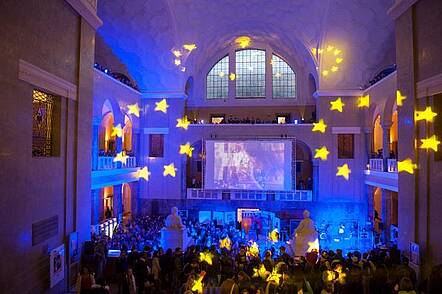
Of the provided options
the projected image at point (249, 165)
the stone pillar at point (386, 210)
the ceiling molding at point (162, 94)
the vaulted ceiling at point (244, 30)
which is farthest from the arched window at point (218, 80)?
the stone pillar at point (386, 210)

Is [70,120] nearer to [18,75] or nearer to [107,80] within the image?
[18,75]

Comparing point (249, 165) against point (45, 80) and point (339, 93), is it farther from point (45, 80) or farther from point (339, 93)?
point (45, 80)

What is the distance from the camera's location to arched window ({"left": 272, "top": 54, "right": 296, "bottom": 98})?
80.8 feet

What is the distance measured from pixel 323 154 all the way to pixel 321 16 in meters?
7.74

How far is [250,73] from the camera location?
24.9 metres

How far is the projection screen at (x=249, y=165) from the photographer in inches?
848

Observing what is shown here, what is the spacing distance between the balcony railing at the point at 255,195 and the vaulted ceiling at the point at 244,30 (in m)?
6.44

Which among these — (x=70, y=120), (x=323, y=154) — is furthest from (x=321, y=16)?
(x=70, y=120)

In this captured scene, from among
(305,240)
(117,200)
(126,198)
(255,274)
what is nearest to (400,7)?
(305,240)

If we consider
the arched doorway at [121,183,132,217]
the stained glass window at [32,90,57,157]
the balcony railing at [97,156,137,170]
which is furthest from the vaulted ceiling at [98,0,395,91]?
the stained glass window at [32,90,57,157]

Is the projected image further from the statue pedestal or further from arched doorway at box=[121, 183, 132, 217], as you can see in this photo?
the statue pedestal

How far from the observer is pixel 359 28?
18.8 metres

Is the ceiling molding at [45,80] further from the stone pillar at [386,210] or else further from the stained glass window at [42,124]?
the stone pillar at [386,210]

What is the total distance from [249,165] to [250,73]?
22.5 feet
